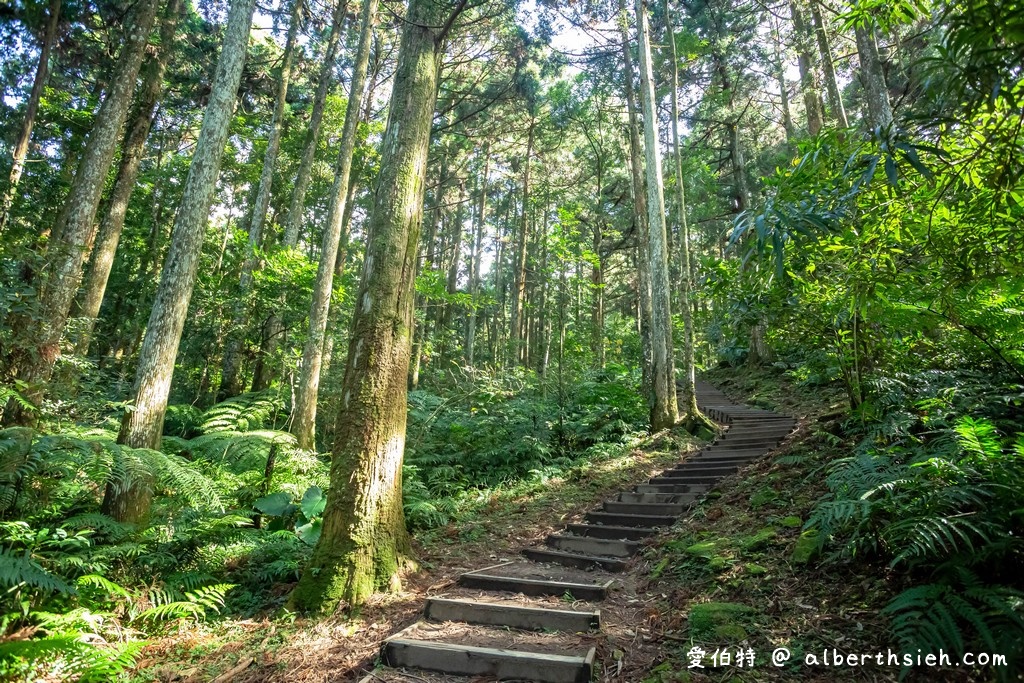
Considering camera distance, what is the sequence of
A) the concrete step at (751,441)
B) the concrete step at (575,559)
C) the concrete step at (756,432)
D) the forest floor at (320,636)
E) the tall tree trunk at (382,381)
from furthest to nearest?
the concrete step at (756,432) → the concrete step at (751,441) → the concrete step at (575,559) → the tall tree trunk at (382,381) → the forest floor at (320,636)

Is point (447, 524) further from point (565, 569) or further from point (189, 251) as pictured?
point (189, 251)

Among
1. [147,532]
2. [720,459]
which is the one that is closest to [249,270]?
[147,532]

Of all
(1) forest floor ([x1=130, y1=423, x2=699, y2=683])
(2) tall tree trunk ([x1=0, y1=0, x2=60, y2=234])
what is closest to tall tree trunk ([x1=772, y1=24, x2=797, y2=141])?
(1) forest floor ([x1=130, y1=423, x2=699, y2=683])

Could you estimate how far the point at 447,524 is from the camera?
272 inches

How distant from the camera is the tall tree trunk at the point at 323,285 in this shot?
9453 millimetres

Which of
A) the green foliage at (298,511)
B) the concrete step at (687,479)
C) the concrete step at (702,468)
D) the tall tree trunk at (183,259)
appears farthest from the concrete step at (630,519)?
the tall tree trunk at (183,259)

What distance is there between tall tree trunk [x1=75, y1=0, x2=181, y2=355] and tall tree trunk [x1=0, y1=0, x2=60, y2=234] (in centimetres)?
142

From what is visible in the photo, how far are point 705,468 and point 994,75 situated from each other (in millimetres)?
6505

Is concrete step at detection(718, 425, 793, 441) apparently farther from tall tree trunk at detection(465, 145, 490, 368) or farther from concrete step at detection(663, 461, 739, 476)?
tall tree trunk at detection(465, 145, 490, 368)

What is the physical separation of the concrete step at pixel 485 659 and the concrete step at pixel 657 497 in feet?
12.0

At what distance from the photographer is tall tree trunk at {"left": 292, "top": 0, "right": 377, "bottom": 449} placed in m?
9.45

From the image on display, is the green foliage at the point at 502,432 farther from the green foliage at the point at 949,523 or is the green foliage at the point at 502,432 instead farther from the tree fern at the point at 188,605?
the green foliage at the point at 949,523

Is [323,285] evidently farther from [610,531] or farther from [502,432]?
[610,531]

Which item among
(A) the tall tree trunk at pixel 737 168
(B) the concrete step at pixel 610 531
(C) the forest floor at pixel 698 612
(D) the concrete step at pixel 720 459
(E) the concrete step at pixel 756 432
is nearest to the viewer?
(C) the forest floor at pixel 698 612
